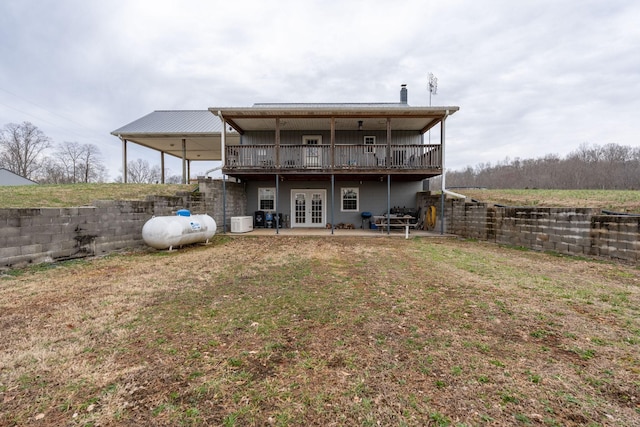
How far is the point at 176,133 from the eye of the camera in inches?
507

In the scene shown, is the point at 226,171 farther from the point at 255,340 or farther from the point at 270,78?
the point at 270,78

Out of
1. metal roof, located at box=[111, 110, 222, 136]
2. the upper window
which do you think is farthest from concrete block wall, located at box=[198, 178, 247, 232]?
the upper window

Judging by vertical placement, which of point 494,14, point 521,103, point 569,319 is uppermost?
point 521,103

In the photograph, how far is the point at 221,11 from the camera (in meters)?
10.4

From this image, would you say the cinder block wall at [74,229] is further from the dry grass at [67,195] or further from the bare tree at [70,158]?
the bare tree at [70,158]

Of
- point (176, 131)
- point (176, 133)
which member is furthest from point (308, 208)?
point (176, 131)

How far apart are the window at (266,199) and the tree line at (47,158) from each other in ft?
115

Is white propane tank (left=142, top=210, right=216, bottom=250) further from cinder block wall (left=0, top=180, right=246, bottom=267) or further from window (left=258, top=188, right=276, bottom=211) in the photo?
window (left=258, top=188, right=276, bottom=211)

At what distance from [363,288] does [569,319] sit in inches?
93.7

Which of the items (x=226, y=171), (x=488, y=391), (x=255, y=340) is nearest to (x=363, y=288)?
(x=255, y=340)

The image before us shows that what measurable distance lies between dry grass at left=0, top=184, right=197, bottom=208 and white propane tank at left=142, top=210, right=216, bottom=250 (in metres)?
2.95

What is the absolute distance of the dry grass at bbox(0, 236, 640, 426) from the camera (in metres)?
1.67

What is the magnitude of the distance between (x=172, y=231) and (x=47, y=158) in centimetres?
4444

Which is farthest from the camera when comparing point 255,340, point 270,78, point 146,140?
point 270,78
